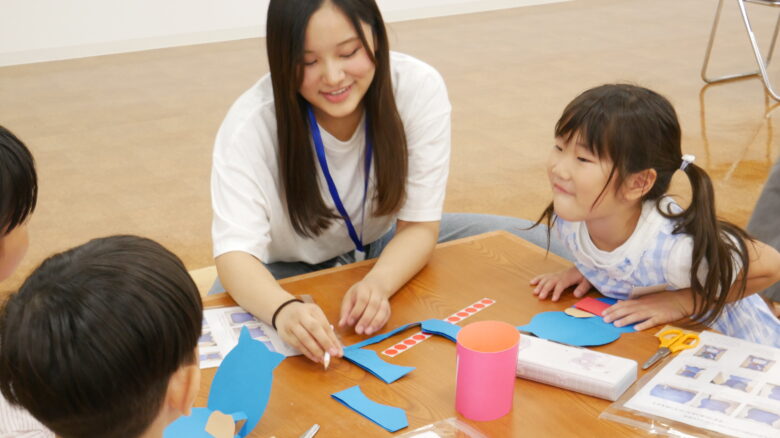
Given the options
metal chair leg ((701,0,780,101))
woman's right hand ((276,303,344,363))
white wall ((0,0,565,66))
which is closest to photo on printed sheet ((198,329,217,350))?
woman's right hand ((276,303,344,363))

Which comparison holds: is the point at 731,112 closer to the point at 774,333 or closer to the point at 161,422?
the point at 774,333

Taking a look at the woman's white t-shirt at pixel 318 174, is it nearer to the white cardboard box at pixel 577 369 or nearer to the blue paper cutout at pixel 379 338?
the blue paper cutout at pixel 379 338

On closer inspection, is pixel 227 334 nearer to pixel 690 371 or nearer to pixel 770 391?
pixel 690 371

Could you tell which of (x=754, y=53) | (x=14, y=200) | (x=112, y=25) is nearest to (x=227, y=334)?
(x=14, y=200)

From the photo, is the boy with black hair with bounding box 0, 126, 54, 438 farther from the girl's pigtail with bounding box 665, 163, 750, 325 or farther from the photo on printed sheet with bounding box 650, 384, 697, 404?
the girl's pigtail with bounding box 665, 163, 750, 325

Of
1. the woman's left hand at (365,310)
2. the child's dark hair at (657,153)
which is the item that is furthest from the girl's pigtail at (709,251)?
the woman's left hand at (365,310)

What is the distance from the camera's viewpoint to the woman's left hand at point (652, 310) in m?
1.42

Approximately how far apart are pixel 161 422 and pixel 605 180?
2.71 feet

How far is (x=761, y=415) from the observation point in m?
1.15

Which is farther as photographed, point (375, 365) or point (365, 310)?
point (365, 310)

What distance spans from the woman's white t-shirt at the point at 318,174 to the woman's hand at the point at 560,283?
12.6 inches

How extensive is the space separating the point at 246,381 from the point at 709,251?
78 centimetres

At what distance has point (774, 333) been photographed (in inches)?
63.6

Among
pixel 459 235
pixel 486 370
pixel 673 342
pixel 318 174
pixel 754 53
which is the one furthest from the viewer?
pixel 754 53
